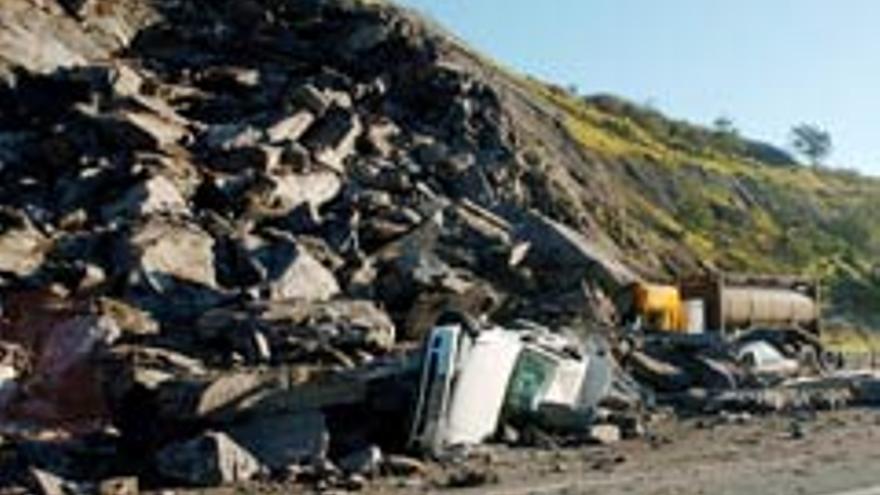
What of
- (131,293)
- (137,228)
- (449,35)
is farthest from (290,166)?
(449,35)

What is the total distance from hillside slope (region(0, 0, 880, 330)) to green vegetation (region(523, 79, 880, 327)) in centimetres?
601

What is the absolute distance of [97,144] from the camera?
30.8 meters

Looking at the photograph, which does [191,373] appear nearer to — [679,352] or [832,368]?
[679,352]

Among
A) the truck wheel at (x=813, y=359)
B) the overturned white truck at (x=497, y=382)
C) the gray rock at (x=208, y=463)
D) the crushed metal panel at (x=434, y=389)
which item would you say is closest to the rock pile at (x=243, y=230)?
the gray rock at (x=208, y=463)

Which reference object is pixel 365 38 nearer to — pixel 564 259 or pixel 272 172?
pixel 272 172

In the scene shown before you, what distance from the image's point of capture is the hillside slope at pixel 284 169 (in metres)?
26.5

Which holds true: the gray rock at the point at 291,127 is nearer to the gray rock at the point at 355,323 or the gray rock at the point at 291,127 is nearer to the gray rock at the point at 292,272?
the gray rock at the point at 292,272

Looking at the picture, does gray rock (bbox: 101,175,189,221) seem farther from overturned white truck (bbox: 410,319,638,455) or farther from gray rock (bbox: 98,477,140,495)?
gray rock (bbox: 98,477,140,495)

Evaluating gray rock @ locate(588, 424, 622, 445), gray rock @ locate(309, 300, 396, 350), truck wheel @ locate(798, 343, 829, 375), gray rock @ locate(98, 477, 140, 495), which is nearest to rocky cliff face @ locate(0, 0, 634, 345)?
gray rock @ locate(309, 300, 396, 350)

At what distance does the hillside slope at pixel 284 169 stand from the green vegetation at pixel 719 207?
19.7ft

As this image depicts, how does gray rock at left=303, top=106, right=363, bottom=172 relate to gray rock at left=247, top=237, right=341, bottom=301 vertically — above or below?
above

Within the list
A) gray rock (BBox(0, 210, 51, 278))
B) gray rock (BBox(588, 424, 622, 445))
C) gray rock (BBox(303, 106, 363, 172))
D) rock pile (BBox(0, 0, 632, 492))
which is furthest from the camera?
gray rock (BBox(303, 106, 363, 172))

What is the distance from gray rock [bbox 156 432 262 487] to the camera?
17547 millimetres

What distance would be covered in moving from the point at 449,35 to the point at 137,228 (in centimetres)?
3004
